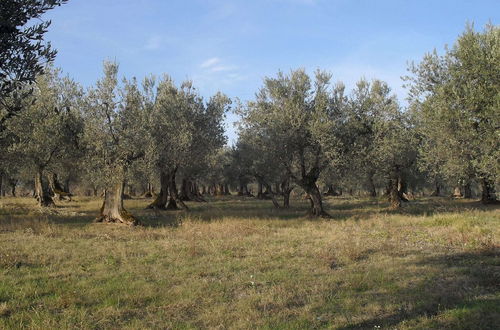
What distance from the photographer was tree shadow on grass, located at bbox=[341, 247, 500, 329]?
322 inches

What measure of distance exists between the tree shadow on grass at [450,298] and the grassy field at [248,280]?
0.03 metres

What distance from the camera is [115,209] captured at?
2606cm

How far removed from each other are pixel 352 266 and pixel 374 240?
5679 mm

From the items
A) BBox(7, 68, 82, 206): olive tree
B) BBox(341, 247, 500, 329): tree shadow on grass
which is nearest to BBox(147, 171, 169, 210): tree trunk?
BBox(7, 68, 82, 206): olive tree

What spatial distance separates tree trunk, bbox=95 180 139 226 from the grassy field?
538 centimetres

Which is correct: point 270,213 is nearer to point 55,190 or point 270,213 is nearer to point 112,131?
point 112,131

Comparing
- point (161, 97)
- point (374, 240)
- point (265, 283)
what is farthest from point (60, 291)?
point (161, 97)

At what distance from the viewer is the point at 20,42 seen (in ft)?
23.9

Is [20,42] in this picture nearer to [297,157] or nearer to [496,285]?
[496,285]

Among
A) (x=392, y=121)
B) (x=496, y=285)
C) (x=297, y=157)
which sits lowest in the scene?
(x=496, y=285)

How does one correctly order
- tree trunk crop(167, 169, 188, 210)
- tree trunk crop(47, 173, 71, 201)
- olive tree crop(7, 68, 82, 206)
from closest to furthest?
olive tree crop(7, 68, 82, 206), tree trunk crop(167, 169, 188, 210), tree trunk crop(47, 173, 71, 201)

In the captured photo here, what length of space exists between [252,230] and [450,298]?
492 inches

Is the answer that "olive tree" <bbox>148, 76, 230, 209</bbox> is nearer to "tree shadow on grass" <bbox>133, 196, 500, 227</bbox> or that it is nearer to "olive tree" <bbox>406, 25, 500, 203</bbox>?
"tree shadow on grass" <bbox>133, 196, 500, 227</bbox>

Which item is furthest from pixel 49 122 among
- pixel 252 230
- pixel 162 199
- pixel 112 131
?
pixel 252 230
